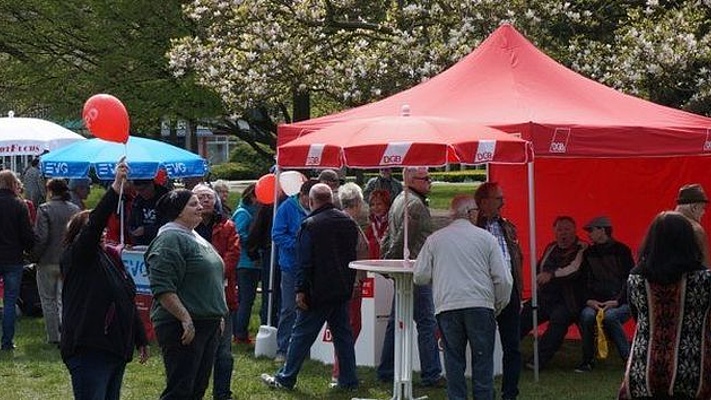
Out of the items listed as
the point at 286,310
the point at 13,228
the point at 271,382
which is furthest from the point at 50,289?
the point at 271,382

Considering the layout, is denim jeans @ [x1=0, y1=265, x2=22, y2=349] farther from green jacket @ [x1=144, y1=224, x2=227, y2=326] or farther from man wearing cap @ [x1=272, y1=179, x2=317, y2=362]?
green jacket @ [x1=144, y1=224, x2=227, y2=326]

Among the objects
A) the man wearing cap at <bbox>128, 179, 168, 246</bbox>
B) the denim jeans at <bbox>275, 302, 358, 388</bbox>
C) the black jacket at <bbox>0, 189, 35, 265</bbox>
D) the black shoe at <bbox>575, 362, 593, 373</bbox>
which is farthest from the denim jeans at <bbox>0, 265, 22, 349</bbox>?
the black shoe at <bbox>575, 362, 593, 373</bbox>

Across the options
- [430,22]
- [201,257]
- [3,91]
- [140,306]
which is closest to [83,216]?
[201,257]

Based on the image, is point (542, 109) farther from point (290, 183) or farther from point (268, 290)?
point (268, 290)

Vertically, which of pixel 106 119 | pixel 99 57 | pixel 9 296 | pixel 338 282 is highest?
pixel 99 57

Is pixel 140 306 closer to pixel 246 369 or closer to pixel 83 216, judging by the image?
pixel 246 369

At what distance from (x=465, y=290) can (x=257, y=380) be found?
10.3ft

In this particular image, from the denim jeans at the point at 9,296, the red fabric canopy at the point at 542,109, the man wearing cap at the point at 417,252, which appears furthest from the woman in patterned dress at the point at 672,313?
the denim jeans at the point at 9,296

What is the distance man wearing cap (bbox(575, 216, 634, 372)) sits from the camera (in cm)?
1127

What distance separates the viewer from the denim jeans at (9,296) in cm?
1211

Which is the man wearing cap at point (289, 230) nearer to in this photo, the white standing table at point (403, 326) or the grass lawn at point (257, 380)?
the grass lawn at point (257, 380)

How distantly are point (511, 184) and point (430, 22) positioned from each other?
15.5 ft

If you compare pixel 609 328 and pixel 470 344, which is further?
pixel 609 328

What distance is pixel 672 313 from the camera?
656 cm
